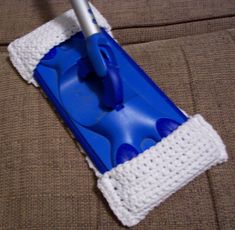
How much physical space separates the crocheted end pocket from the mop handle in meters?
0.25

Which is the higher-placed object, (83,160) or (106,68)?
(106,68)

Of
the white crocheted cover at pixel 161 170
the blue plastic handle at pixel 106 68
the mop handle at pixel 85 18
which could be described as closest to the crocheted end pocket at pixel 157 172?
the white crocheted cover at pixel 161 170

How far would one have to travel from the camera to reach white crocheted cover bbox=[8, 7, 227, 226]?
1.83ft

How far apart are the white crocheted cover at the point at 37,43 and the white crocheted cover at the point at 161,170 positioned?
241 millimetres

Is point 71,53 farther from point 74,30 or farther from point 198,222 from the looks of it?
point 198,222

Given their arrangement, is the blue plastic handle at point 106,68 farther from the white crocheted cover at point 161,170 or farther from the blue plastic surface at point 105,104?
the white crocheted cover at point 161,170

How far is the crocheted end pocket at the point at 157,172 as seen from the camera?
56cm

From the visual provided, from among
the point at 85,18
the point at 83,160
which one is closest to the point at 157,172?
the point at 83,160

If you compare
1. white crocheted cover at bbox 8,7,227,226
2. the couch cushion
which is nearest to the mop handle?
the couch cushion

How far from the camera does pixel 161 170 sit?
0.57 m

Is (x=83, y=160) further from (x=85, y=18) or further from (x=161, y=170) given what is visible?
(x=85, y=18)

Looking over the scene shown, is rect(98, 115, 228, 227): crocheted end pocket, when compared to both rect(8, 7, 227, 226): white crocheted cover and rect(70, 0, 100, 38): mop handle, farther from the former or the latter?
rect(70, 0, 100, 38): mop handle

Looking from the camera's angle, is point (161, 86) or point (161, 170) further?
point (161, 86)

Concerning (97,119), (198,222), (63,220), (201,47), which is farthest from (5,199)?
(201,47)
